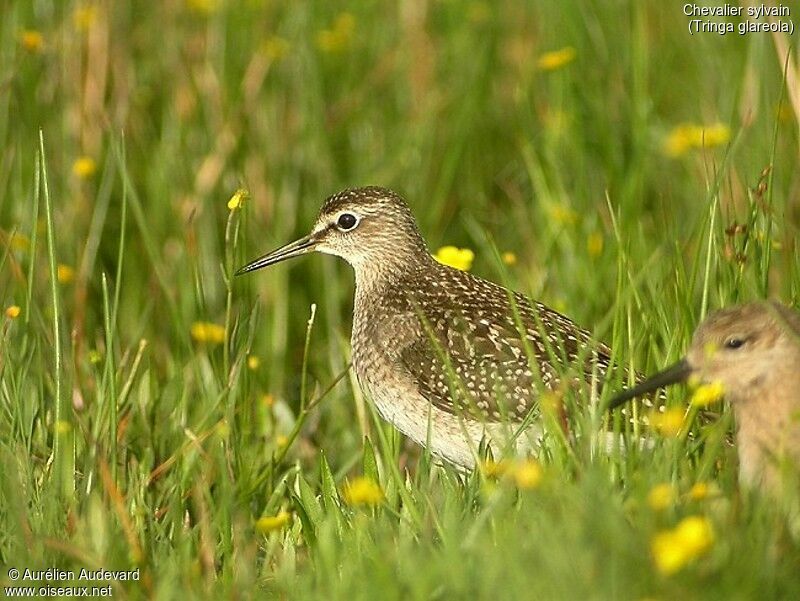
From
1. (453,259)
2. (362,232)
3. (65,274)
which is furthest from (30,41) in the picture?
(453,259)

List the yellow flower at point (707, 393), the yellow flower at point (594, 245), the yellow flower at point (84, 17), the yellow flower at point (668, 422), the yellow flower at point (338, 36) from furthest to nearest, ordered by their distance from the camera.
Result: 1. the yellow flower at point (338, 36)
2. the yellow flower at point (84, 17)
3. the yellow flower at point (594, 245)
4. the yellow flower at point (707, 393)
5. the yellow flower at point (668, 422)

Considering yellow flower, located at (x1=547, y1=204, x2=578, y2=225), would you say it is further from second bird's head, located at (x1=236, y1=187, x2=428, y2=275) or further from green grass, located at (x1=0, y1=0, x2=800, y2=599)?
second bird's head, located at (x1=236, y1=187, x2=428, y2=275)

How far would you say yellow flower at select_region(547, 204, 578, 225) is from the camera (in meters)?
8.27

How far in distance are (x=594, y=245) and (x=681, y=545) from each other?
13.9 feet

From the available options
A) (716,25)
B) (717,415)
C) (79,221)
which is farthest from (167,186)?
(717,415)

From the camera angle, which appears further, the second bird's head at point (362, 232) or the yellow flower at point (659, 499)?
the second bird's head at point (362, 232)

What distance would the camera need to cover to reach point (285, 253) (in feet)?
25.2

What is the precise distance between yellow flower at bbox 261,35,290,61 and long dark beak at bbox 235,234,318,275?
99.1 inches

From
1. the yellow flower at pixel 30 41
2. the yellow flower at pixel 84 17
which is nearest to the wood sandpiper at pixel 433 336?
the yellow flower at pixel 30 41

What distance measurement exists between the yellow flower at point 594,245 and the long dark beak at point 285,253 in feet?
4.76

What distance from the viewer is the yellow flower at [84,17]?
31.2 feet

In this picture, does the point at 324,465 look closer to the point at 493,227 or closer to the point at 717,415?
the point at 717,415

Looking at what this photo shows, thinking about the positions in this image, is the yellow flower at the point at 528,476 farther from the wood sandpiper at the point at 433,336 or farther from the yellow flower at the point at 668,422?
the wood sandpiper at the point at 433,336

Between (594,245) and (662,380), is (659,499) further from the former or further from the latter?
(594,245)
